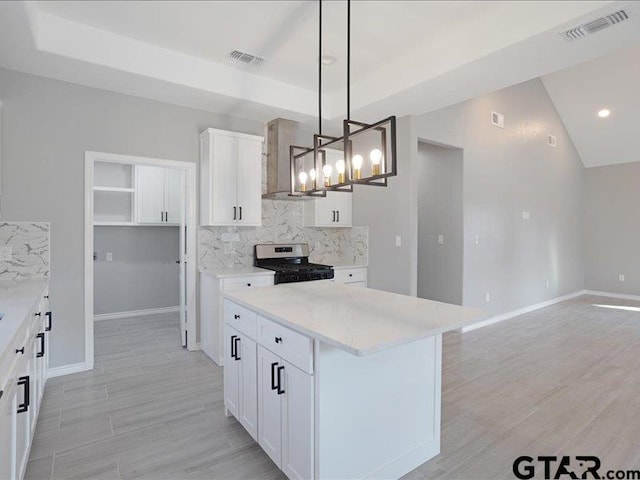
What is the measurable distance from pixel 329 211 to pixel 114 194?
325 centimetres

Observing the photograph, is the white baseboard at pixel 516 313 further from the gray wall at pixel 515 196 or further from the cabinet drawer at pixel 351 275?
the cabinet drawer at pixel 351 275

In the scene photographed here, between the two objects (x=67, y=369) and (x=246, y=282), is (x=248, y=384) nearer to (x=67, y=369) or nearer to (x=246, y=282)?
(x=246, y=282)

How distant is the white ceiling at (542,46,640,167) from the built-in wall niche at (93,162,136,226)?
23.3 feet

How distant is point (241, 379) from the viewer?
7.57ft

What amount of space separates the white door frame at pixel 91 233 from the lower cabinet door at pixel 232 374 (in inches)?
68.5

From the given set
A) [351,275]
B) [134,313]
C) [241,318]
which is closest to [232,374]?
[241,318]

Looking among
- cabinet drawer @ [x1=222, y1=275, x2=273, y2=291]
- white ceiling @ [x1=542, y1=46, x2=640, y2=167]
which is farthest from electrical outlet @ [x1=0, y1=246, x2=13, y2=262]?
white ceiling @ [x1=542, y1=46, x2=640, y2=167]

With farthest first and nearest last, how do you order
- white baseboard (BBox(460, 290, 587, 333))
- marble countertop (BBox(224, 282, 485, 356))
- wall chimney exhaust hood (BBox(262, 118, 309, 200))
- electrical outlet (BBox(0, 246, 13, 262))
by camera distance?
white baseboard (BBox(460, 290, 587, 333)) → wall chimney exhaust hood (BBox(262, 118, 309, 200)) → electrical outlet (BBox(0, 246, 13, 262)) → marble countertop (BBox(224, 282, 485, 356))

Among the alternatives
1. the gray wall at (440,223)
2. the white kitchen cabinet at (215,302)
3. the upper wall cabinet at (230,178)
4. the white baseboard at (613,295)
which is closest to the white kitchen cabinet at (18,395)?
the white kitchen cabinet at (215,302)

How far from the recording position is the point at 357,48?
128 inches

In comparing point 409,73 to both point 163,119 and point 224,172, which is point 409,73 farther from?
point 163,119

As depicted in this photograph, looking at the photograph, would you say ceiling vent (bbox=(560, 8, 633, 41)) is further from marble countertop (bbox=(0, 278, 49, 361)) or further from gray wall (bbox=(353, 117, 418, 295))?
marble countertop (bbox=(0, 278, 49, 361))

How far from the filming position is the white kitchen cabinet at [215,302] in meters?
3.63

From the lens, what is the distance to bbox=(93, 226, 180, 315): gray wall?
543cm
